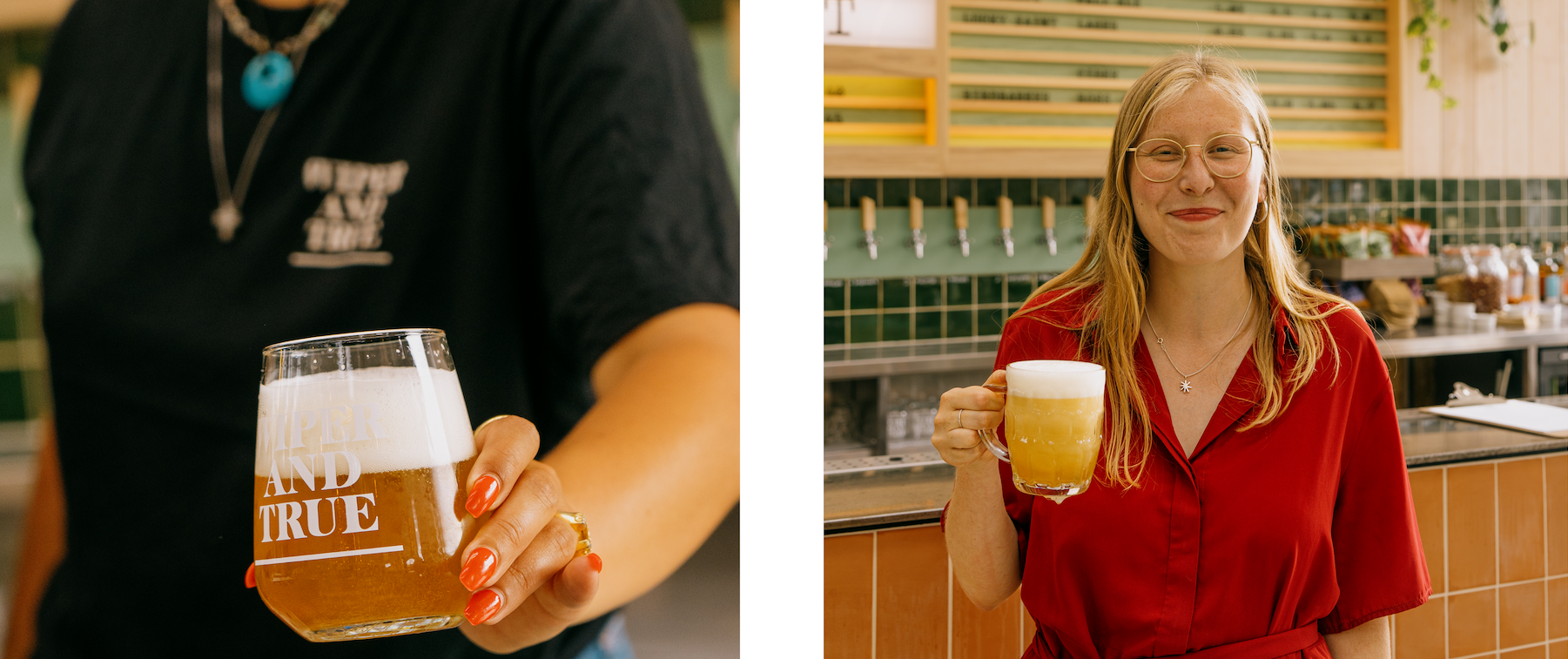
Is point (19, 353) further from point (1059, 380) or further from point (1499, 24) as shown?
point (1499, 24)

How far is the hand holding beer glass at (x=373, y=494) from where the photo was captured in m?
0.78

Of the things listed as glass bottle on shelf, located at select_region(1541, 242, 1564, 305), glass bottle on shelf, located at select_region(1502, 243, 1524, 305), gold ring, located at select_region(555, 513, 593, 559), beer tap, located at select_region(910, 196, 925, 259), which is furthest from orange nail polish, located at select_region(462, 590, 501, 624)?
glass bottle on shelf, located at select_region(1541, 242, 1564, 305)

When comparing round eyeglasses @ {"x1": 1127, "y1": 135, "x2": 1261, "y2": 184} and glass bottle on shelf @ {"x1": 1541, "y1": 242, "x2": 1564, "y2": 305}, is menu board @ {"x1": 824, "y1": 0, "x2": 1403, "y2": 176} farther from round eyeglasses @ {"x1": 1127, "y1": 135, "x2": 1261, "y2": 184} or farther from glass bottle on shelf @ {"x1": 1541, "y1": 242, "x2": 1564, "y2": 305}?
round eyeglasses @ {"x1": 1127, "y1": 135, "x2": 1261, "y2": 184}

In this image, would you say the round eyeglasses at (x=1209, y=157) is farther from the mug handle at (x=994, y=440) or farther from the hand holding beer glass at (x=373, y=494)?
the hand holding beer glass at (x=373, y=494)

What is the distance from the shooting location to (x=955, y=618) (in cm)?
193

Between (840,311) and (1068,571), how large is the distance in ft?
8.28

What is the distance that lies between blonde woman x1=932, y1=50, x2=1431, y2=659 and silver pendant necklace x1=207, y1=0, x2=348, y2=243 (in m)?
0.84

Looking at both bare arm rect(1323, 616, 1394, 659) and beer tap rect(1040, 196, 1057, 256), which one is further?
beer tap rect(1040, 196, 1057, 256)

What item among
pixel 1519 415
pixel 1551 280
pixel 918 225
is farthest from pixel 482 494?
pixel 1551 280

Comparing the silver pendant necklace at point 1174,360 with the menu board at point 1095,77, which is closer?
the silver pendant necklace at point 1174,360

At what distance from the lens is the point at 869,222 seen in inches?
147

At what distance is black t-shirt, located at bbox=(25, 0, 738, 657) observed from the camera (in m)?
1.05

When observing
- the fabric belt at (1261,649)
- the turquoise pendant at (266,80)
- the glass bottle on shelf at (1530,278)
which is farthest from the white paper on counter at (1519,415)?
the turquoise pendant at (266,80)

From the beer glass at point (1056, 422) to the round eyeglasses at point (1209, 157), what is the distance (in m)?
0.35
